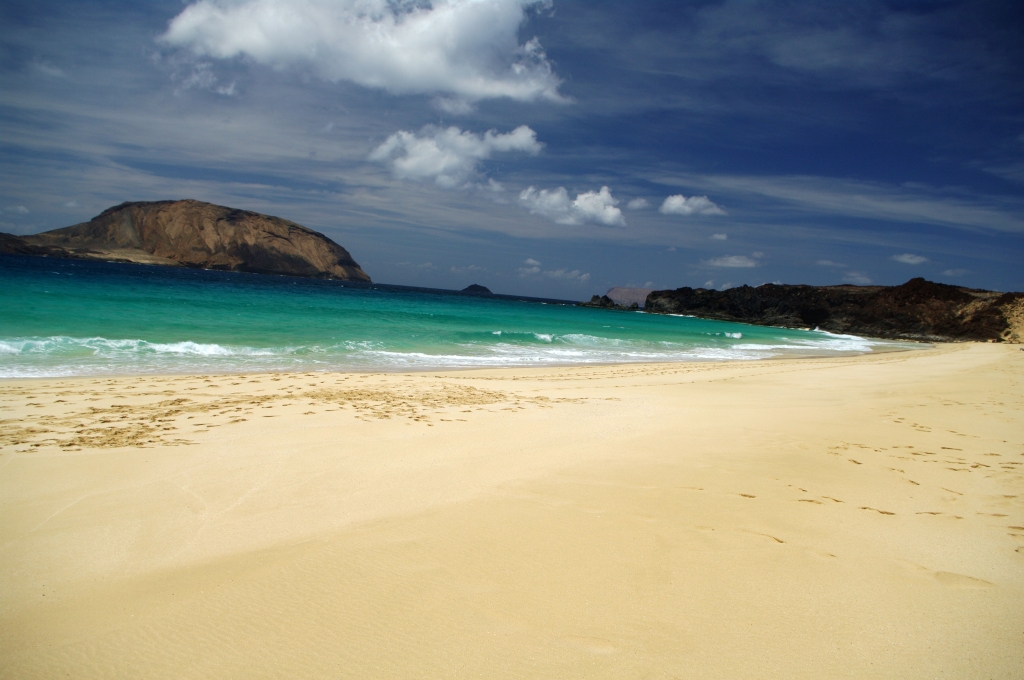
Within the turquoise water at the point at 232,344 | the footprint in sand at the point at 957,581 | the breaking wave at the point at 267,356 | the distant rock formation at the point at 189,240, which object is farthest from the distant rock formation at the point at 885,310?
the distant rock formation at the point at 189,240

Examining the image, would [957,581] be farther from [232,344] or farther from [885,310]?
[885,310]

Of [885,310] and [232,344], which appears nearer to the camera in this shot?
[232,344]

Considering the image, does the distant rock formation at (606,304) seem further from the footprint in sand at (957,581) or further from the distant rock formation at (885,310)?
the footprint in sand at (957,581)

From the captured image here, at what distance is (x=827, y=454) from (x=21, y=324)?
830 inches

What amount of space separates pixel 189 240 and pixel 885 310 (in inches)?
5469

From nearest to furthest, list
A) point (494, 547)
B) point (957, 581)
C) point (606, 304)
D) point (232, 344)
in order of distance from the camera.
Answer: point (957, 581) < point (494, 547) < point (232, 344) < point (606, 304)

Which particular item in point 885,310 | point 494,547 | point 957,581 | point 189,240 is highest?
point 189,240

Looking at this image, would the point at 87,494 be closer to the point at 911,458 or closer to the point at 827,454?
the point at 827,454

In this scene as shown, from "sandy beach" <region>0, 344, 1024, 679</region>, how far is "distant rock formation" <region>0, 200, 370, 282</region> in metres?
124

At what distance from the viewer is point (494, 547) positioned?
324 cm

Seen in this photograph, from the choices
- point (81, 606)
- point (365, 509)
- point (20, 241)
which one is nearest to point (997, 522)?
point (365, 509)

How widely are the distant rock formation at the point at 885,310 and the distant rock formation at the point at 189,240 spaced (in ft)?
356

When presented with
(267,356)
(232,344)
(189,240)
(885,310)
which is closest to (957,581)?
(267,356)

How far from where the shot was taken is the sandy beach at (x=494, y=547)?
7.39 ft
